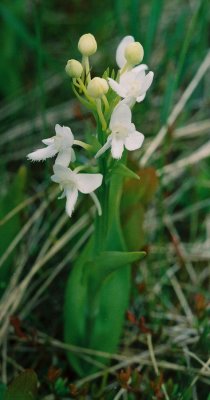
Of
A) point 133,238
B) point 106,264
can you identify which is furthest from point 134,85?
point 133,238

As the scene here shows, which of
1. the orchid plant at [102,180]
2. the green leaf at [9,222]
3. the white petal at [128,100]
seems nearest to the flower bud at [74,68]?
the orchid plant at [102,180]

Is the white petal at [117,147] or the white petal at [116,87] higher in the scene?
the white petal at [116,87]

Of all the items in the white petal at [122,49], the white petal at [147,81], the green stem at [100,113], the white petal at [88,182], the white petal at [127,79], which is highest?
the white petal at [122,49]

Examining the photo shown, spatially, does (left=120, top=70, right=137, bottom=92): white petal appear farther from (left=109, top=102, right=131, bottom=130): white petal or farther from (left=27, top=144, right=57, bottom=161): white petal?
(left=27, top=144, right=57, bottom=161): white petal

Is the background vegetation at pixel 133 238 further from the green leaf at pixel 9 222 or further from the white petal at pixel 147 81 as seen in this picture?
the white petal at pixel 147 81

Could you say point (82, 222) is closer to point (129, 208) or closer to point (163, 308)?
point (129, 208)

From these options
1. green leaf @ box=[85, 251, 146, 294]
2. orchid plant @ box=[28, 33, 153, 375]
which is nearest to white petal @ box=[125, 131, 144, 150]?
orchid plant @ box=[28, 33, 153, 375]

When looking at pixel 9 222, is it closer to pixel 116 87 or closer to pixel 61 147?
pixel 61 147
